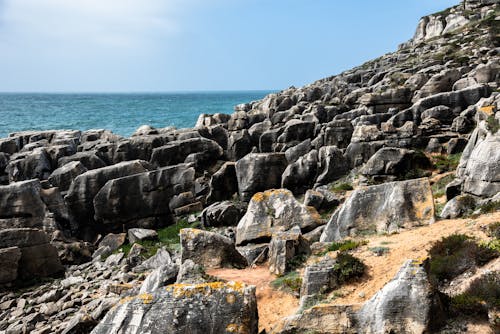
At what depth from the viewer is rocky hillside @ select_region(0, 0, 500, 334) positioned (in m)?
11.6

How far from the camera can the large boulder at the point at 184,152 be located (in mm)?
43625

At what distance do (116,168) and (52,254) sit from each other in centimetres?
1104

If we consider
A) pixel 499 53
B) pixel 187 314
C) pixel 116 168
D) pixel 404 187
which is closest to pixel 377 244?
pixel 404 187

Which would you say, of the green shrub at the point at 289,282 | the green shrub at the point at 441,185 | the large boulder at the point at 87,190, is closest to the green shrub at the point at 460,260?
the green shrub at the point at 289,282

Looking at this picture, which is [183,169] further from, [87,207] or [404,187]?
[404,187]

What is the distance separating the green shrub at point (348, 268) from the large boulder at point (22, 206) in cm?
2533

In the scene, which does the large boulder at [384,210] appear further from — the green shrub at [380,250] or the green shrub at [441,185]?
the green shrub at [441,185]

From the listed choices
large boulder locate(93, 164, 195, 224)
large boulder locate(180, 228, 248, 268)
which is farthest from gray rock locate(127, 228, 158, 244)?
large boulder locate(180, 228, 248, 268)

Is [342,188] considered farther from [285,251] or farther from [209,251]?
[209,251]

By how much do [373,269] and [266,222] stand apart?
7910 millimetres

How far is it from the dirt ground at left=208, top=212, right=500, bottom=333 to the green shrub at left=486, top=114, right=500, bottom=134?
24.1 ft

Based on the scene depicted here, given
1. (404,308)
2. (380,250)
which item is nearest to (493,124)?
(380,250)

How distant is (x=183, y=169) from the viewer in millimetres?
37062

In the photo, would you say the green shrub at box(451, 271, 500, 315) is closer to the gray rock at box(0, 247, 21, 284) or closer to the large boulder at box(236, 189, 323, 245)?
the large boulder at box(236, 189, 323, 245)
